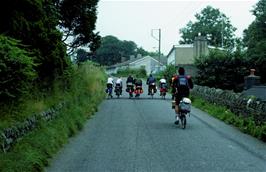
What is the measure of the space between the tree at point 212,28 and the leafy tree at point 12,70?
330 ft

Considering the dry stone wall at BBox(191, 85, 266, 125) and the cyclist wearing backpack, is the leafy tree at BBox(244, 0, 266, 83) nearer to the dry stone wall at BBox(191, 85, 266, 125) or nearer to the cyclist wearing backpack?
the dry stone wall at BBox(191, 85, 266, 125)

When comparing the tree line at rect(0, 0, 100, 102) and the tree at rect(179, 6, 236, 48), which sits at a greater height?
the tree at rect(179, 6, 236, 48)

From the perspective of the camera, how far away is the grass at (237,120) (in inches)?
612

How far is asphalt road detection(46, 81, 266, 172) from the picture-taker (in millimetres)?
10562

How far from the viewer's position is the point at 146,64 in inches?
5679

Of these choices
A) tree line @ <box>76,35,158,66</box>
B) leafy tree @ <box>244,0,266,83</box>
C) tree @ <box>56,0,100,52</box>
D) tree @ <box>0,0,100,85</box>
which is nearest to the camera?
tree @ <box>0,0,100,85</box>

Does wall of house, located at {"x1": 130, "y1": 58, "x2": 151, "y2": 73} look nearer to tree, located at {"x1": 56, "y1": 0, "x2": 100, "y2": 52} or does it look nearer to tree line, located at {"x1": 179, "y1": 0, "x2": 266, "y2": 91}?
→ tree line, located at {"x1": 179, "y1": 0, "x2": 266, "y2": 91}

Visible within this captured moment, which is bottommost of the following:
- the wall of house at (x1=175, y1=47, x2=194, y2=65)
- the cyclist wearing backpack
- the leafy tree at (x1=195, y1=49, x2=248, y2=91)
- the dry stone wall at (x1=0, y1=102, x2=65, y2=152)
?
the dry stone wall at (x1=0, y1=102, x2=65, y2=152)

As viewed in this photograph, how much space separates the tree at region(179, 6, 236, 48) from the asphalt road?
94273 millimetres

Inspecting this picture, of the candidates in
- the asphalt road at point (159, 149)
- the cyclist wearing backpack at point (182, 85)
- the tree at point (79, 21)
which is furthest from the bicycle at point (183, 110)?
the tree at point (79, 21)

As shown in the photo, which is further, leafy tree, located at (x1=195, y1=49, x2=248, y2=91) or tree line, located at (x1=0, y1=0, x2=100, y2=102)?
leafy tree, located at (x1=195, y1=49, x2=248, y2=91)

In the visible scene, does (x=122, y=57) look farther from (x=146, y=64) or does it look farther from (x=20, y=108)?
(x=20, y=108)

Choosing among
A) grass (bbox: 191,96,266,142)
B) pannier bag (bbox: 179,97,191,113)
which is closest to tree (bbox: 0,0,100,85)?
pannier bag (bbox: 179,97,191,113)

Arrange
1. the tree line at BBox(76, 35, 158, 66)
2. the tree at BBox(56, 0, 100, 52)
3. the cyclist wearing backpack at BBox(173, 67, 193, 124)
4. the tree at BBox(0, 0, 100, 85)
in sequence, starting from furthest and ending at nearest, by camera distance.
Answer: the tree line at BBox(76, 35, 158, 66)
the tree at BBox(56, 0, 100, 52)
the cyclist wearing backpack at BBox(173, 67, 193, 124)
the tree at BBox(0, 0, 100, 85)
